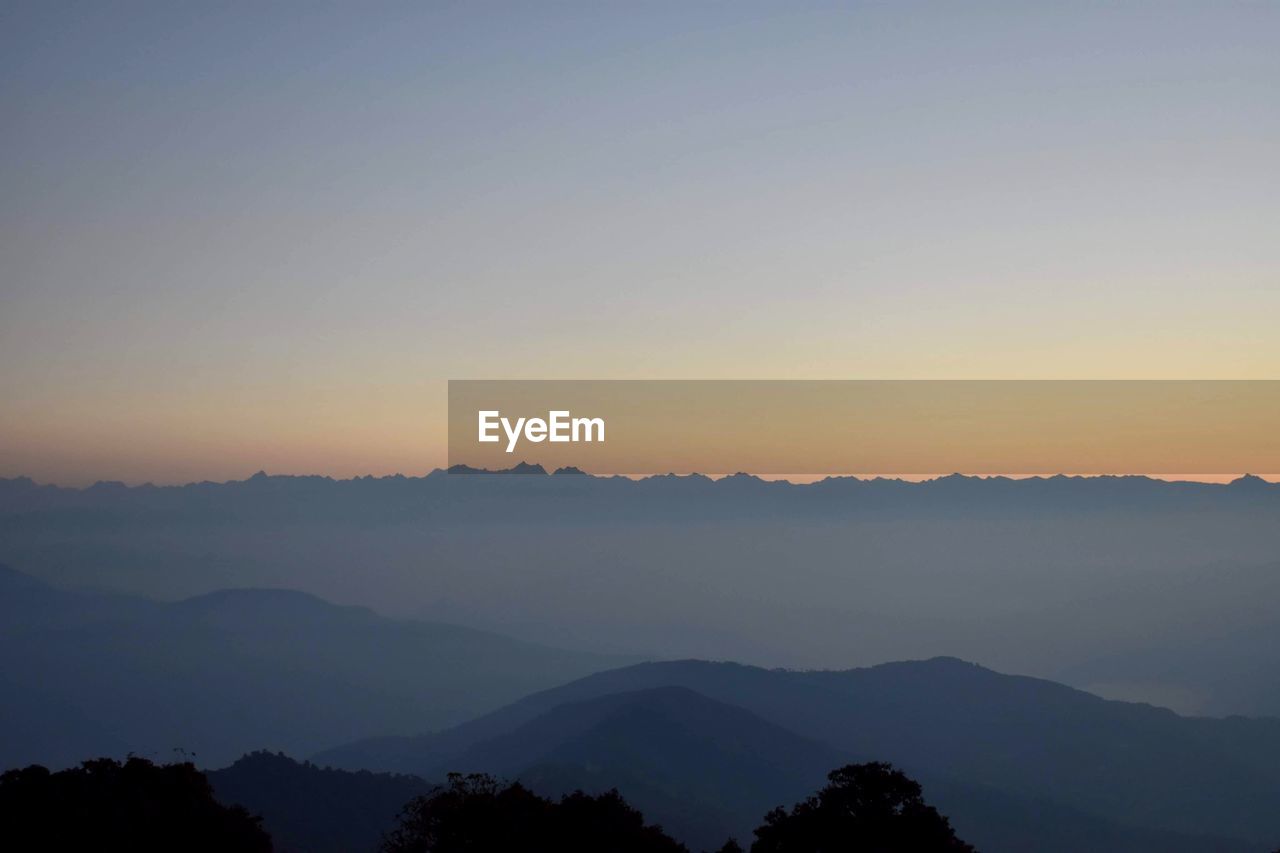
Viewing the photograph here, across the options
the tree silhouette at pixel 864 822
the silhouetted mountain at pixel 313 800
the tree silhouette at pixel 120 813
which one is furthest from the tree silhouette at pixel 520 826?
the silhouetted mountain at pixel 313 800

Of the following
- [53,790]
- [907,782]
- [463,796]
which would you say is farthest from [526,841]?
[53,790]

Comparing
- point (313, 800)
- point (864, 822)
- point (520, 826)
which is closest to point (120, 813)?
point (520, 826)

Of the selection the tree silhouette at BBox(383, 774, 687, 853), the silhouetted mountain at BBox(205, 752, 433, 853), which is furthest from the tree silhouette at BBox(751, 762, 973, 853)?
the silhouetted mountain at BBox(205, 752, 433, 853)

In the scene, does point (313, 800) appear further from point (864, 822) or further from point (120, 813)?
Result: point (864, 822)

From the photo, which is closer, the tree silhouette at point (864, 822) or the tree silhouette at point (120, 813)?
the tree silhouette at point (864, 822)

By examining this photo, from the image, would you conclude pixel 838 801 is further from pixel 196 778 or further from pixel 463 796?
pixel 196 778

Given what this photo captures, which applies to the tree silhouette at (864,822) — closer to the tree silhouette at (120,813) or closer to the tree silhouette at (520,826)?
the tree silhouette at (520,826)
